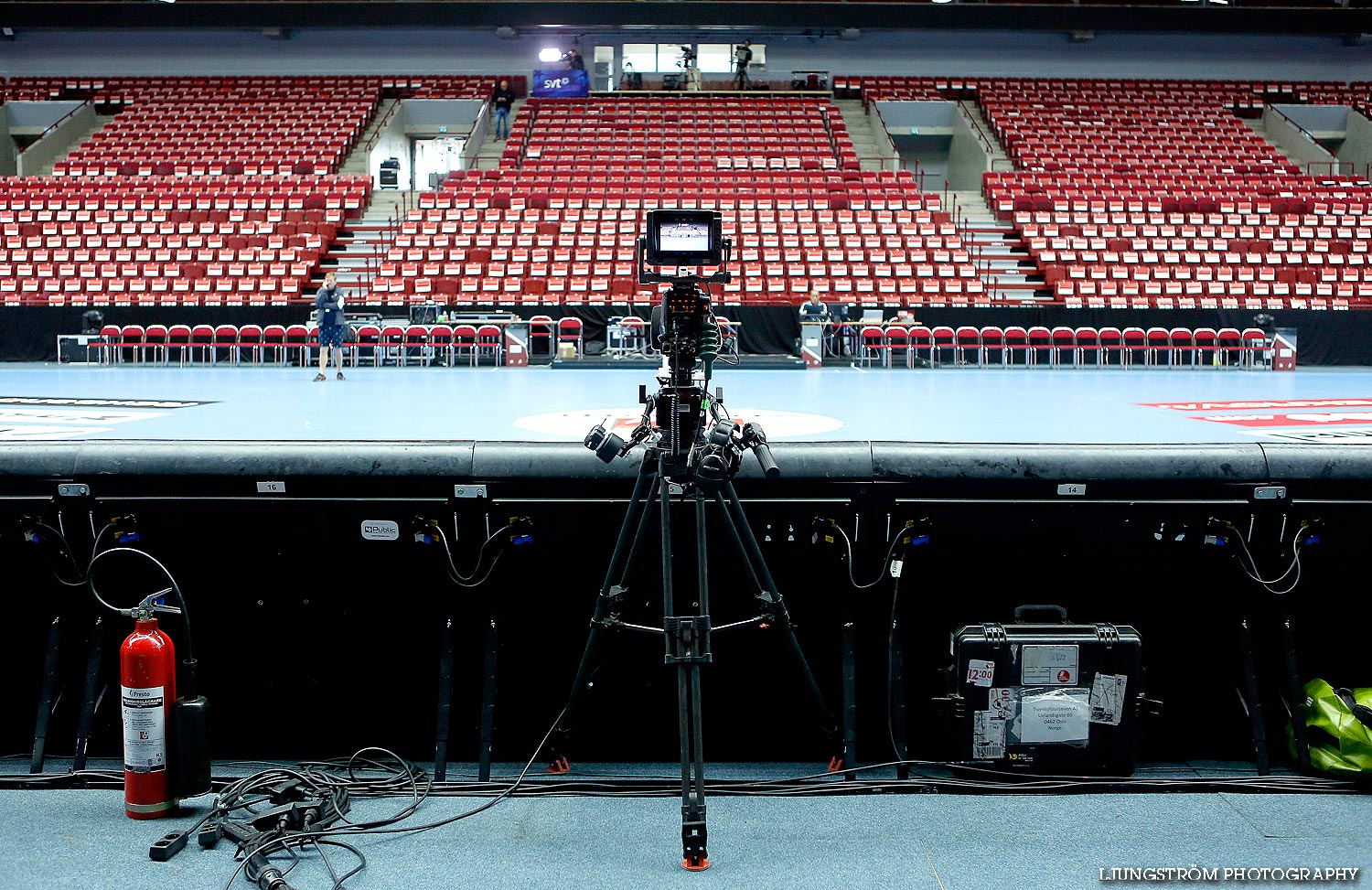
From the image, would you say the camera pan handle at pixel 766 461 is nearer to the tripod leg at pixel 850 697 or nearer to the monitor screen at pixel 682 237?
the monitor screen at pixel 682 237

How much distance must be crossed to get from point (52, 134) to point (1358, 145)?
105 feet

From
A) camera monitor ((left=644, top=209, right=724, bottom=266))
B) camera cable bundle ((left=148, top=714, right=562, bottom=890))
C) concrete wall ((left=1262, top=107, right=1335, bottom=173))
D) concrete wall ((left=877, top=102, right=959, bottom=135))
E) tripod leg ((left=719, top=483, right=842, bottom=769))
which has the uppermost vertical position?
concrete wall ((left=877, top=102, right=959, bottom=135))

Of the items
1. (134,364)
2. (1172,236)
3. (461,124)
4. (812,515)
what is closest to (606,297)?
(134,364)

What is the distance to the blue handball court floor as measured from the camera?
571cm

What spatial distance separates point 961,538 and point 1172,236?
726 inches

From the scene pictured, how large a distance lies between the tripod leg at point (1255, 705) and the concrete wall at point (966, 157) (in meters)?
22.6

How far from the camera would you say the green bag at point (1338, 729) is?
2.92 m

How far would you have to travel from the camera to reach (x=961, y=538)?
10.6 ft

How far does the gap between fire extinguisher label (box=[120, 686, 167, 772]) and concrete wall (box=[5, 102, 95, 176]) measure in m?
26.3

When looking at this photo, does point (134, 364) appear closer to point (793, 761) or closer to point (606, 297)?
point (606, 297)

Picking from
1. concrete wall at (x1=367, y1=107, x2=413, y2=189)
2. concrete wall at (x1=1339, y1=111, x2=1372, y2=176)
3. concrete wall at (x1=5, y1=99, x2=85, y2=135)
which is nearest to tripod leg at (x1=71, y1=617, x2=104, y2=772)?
concrete wall at (x1=367, y1=107, x2=413, y2=189)

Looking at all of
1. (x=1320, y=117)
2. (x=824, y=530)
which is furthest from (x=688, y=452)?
(x=1320, y=117)

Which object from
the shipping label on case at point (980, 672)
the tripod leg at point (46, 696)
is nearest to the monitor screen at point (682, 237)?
the shipping label on case at point (980, 672)

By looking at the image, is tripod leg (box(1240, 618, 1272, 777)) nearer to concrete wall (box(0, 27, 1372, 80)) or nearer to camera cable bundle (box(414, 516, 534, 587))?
camera cable bundle (box(414, 516, 534, 587))
